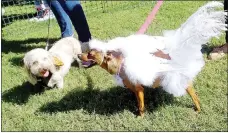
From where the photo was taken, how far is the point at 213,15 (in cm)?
306

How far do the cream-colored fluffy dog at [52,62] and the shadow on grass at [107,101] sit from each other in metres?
0.26

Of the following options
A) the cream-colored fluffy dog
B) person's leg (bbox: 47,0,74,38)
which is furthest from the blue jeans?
the cream-colored fluffy dog

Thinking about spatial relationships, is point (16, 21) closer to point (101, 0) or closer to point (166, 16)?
point (101, 0)

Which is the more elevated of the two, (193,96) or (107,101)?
(193,96)

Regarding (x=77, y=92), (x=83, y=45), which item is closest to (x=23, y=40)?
(x=83, y=45)

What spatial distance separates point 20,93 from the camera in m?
4.07

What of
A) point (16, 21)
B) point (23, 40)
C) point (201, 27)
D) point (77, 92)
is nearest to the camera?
point (201, 27)

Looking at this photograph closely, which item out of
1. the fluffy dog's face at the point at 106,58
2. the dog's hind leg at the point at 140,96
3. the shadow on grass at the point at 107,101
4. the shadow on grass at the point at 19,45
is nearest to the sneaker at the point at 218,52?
the shadow on grass at the point at 107,101

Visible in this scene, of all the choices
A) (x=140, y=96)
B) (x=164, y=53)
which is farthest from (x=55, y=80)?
(x=164, y=53)

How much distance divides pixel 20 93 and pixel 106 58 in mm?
1472

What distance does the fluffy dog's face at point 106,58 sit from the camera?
299 cm

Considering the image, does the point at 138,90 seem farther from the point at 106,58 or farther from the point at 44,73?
the point at 44,73

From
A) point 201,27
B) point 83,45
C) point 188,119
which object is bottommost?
point 188,119

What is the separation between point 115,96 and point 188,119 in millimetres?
787
